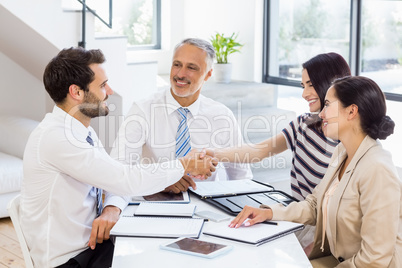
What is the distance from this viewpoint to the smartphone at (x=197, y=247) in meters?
1.76

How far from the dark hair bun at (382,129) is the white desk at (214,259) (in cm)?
52

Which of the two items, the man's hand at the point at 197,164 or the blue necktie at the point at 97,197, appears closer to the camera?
the blue necktie at the point at 97,197

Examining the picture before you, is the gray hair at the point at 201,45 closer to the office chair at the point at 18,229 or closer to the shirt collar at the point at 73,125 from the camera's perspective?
the shirt collar at the point at 73,125

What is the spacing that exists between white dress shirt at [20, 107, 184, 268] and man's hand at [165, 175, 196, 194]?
356 mm

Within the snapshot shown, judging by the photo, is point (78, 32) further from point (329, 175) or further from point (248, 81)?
point (329, 175)

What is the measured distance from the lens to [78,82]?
2.20 metres

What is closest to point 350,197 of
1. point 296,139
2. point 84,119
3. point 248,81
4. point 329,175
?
point 329,175

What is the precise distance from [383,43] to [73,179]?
11.0 ft

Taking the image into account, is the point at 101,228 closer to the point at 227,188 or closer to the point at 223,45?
the point at 227,188

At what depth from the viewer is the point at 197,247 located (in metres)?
1.81

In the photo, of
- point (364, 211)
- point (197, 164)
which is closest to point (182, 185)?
point (197, 164)

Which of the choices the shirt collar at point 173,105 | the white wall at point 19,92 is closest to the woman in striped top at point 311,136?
the shirt collar at point 173,105

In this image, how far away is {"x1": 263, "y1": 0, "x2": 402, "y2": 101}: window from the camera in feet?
15.0

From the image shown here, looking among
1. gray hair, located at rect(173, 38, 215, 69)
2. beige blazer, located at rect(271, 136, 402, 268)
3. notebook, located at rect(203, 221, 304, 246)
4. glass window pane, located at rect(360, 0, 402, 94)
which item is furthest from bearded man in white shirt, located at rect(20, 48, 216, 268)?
glass window pane, located at rect(360, 0, 402, 94)
